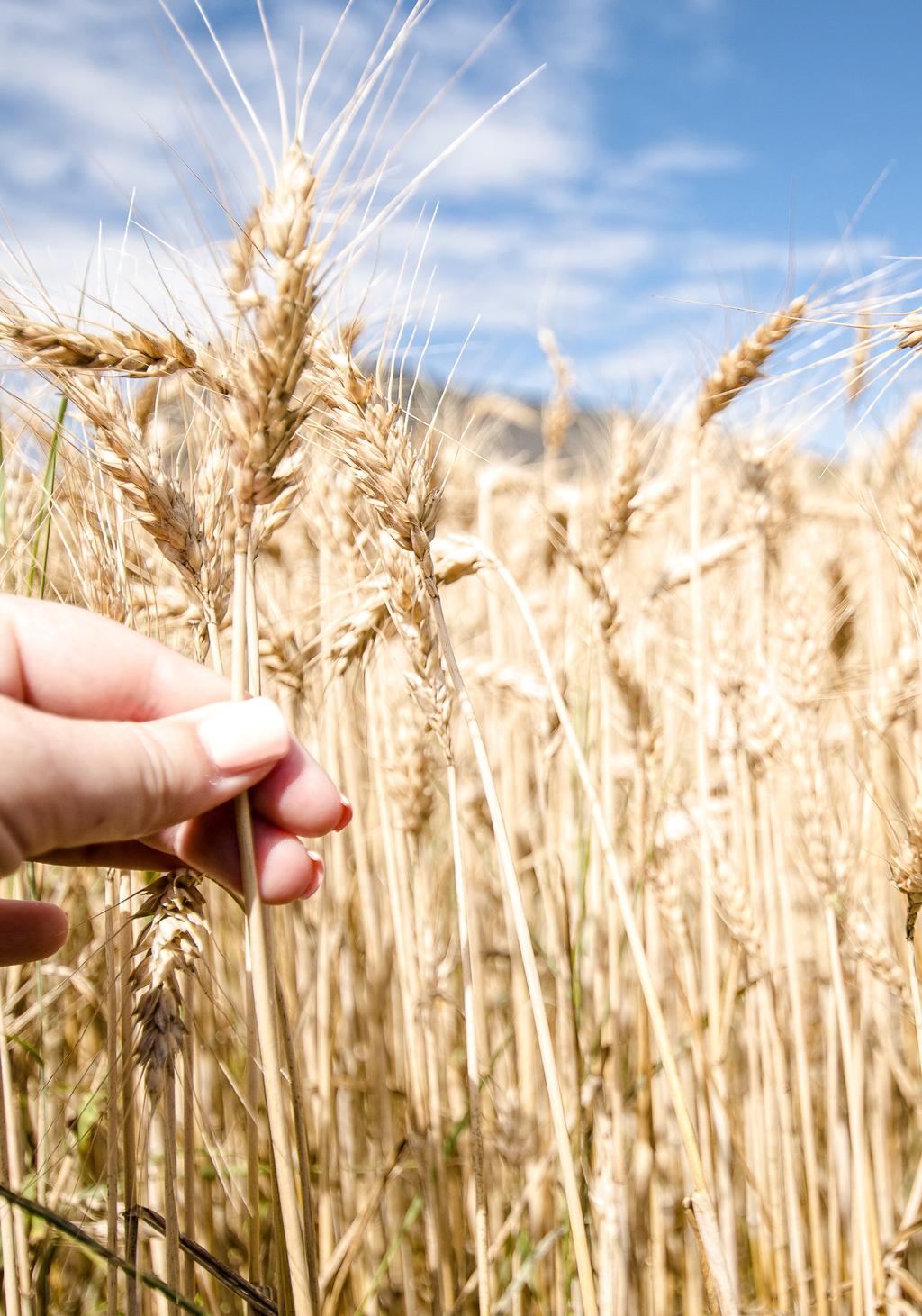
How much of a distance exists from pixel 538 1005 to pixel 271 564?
1421mm

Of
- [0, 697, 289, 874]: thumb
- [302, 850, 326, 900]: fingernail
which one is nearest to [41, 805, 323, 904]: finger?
[302, 850, 326, 900]: fingernail

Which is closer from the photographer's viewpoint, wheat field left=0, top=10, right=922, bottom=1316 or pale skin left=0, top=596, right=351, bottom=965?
pale skin left=0, top=596, right=351, bottom=965

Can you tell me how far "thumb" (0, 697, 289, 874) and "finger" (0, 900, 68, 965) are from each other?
0.20 m

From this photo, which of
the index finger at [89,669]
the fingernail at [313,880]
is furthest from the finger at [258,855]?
the index finger at [89,669]

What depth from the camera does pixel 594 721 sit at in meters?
1.90

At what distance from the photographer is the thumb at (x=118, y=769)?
62 centimetres

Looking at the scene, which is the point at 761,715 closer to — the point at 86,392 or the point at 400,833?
the point at 400,833

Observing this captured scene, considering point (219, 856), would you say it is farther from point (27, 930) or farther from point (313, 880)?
point (27, 930)

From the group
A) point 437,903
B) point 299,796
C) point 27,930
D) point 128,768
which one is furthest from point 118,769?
point 437,903

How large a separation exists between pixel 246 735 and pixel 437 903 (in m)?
1.16

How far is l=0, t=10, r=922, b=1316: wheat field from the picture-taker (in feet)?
2.62

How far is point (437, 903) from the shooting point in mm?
1774

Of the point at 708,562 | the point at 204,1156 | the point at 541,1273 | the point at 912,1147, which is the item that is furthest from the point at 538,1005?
the point at 912,1147

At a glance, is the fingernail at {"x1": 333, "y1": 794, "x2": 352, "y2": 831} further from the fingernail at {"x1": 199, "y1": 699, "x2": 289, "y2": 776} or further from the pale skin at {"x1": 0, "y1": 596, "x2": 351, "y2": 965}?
the fingernail at {"x1": 199, "y1": 699, "x2": 289, "y2": 776}
